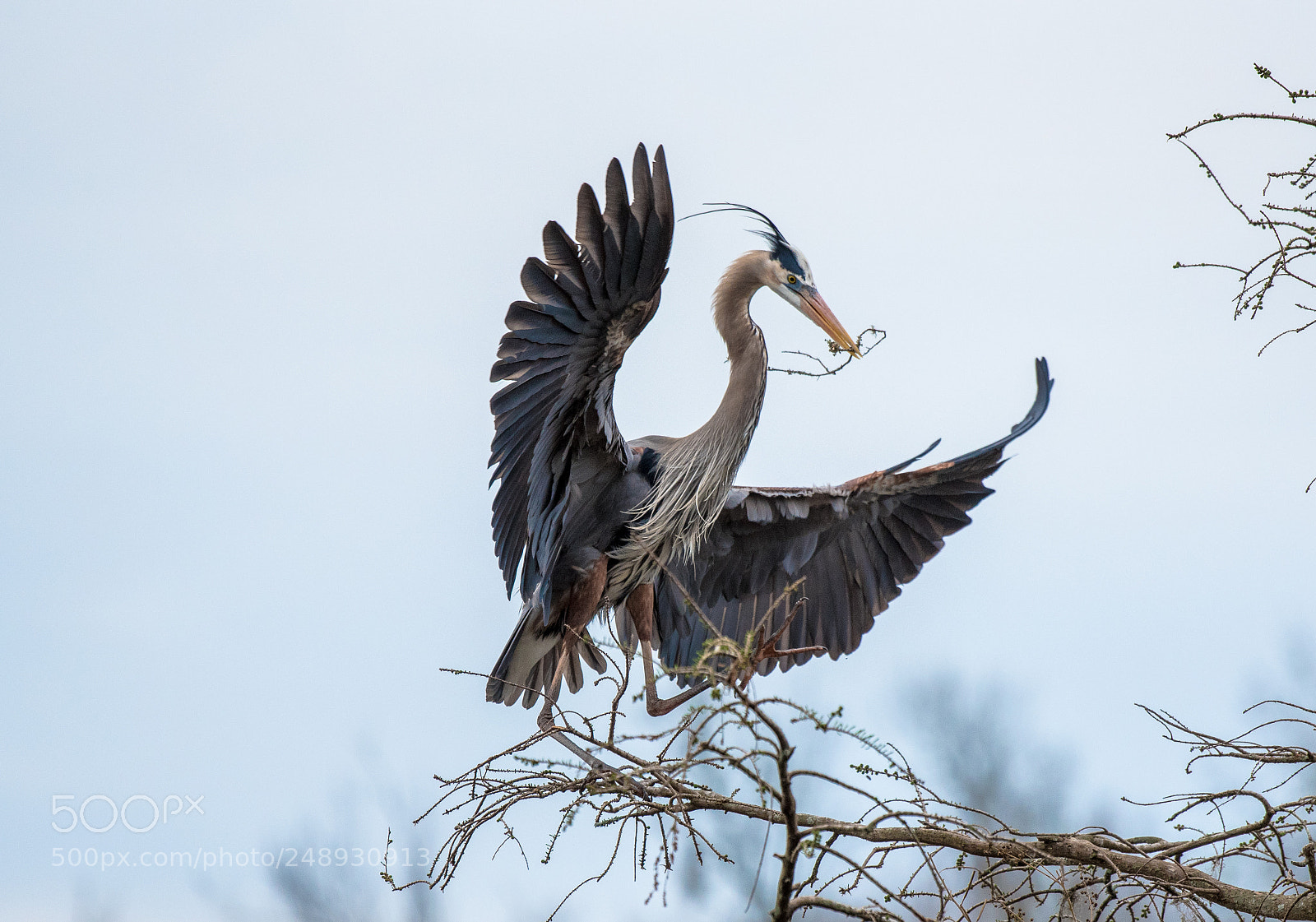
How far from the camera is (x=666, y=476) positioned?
530 centimetres

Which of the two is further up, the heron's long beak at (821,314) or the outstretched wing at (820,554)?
the heron's long beak at (821,314)

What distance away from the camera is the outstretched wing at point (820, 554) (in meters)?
5.59

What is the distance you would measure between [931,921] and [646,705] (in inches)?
118

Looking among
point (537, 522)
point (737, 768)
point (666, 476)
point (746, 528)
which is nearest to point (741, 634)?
point (746, 528)

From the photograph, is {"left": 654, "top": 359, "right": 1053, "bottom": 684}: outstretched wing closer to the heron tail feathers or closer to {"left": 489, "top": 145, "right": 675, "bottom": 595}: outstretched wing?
the heron tail feathers

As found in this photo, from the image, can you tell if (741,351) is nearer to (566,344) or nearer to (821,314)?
(821,314)

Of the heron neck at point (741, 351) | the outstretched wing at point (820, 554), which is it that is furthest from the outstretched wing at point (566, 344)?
the outstretched wing at point (820, 554)

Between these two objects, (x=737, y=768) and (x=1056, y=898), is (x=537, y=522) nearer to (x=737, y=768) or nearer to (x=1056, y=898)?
(x=1056, y=898)

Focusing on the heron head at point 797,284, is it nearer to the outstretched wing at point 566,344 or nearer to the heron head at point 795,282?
the heron head at point 795,282

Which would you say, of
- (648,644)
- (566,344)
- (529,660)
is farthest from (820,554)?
(566,344)

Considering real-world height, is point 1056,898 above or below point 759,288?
below

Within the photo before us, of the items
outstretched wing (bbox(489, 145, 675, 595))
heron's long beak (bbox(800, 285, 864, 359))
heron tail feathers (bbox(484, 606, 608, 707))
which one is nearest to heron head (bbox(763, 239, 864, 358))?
heron's long beak (bbox(800, 285, 864, 359))

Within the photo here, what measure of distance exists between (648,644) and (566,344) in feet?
5.65

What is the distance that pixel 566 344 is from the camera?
430 cm
